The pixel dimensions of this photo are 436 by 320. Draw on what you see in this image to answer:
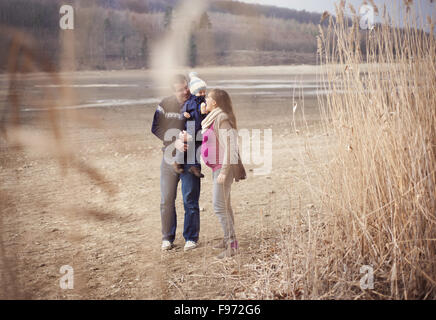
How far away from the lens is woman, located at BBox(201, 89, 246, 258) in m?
2.66

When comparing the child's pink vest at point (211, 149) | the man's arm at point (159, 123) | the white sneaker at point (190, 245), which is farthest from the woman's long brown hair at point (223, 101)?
the white sneaker at point (190, 245)

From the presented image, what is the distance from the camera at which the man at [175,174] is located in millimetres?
2853

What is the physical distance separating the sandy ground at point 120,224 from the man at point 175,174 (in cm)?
18

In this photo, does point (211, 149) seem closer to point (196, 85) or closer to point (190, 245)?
point (196, 85)

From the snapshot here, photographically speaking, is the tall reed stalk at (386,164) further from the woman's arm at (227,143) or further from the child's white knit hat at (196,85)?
the child's white knit hat at (196,85)

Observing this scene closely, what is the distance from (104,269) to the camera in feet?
9.23

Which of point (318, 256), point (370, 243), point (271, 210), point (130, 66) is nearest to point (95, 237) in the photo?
point (271, 210)

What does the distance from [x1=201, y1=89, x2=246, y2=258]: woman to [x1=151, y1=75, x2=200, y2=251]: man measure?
7.9 inches

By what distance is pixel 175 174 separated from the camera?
2938 mm

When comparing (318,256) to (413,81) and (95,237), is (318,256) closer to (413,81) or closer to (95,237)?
(413,81)

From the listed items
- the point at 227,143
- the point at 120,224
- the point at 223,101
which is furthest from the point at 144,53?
the point at 227,143

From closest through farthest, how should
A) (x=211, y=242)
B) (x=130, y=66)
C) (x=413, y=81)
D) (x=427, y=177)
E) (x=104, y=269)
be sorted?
(x=427, y=177), (x=413, y=81), (x=104, y=269), (x=211, y=242), (x=130, y=66)

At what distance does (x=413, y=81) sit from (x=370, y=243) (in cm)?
93

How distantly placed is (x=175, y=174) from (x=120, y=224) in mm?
1096
